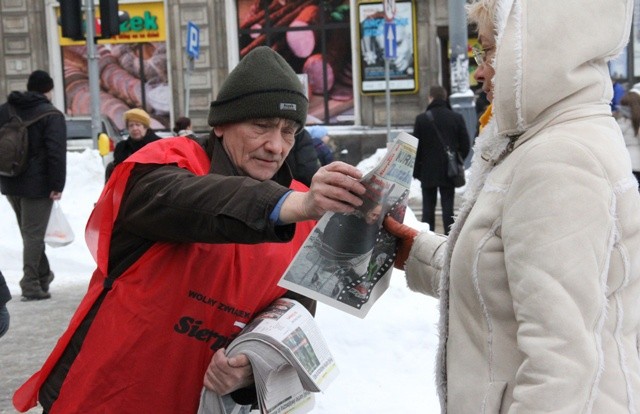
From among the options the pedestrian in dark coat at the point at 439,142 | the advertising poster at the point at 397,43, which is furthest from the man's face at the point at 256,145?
the advertising poster at the point at 397,43

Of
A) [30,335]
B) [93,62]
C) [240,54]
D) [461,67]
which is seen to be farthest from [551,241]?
[240,54]

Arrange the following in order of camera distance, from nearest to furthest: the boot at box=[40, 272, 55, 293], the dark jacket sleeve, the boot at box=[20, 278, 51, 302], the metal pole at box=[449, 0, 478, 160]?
the dark jacket sleeve → the boot at box=[20, 278, 51, 302] → the boot at box=[40, 272, 55, 293] → the metal pole at box=[449, 0, 478, 160]

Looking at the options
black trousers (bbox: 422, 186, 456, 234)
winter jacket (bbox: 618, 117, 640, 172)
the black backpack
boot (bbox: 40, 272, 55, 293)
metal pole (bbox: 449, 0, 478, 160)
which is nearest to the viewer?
the black backpack

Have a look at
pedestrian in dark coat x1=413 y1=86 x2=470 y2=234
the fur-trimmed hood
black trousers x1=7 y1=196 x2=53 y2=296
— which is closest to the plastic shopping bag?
black trousers x1=7 y1=196 x2=53 y2=296

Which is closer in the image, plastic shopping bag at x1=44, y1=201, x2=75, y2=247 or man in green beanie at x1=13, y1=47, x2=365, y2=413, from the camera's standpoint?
man in green beanie at x1=13, y1=47, x2=365, y2=413

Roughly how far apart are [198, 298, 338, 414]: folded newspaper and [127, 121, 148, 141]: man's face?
24.3ft

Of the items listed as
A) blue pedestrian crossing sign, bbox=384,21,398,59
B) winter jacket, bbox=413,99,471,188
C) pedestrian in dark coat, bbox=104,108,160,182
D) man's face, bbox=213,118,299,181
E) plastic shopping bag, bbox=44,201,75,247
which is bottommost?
→ plastic shopping bag, bbox=44,201,75,247

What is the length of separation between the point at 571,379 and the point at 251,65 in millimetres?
1169

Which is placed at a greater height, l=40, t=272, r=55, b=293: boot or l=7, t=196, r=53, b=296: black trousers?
l=7, t=196, r=53, b=296: black trousers

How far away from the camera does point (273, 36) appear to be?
22.9 meters

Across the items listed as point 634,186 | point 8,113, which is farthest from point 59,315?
point 634,186

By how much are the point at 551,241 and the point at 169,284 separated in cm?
93

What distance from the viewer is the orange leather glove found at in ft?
8.91

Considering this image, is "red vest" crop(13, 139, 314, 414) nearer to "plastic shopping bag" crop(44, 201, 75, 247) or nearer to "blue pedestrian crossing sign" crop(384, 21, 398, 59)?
"plastic shopping bag" crop(44, 201, 75, 247)
